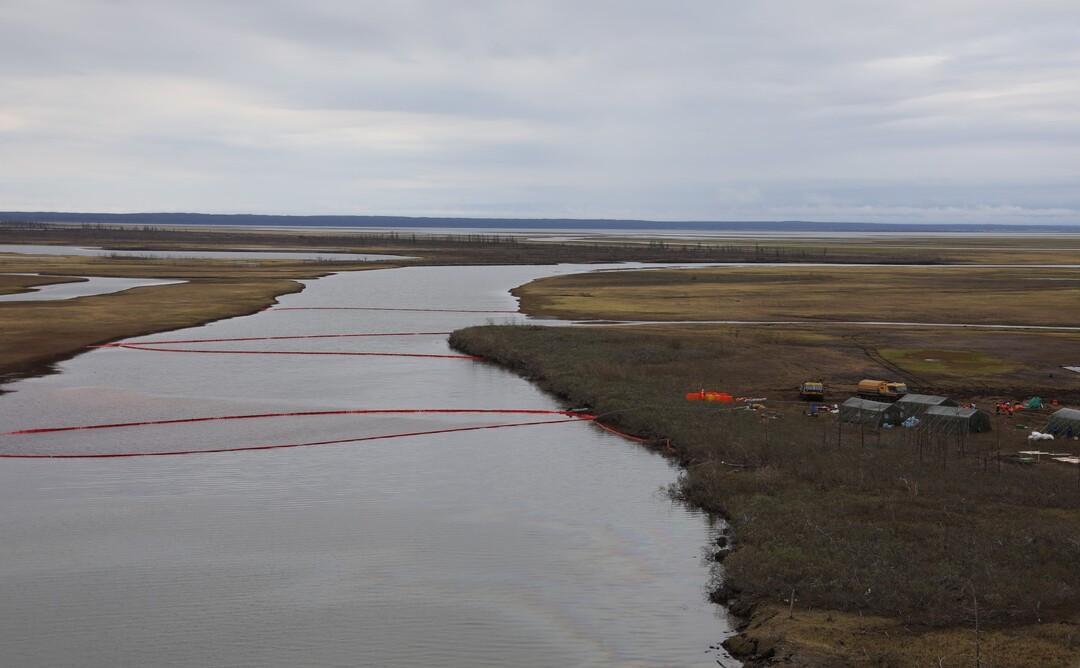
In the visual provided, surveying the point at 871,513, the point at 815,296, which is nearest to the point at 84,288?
the point at 815,296

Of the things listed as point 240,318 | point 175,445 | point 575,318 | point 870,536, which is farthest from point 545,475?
point 240,318

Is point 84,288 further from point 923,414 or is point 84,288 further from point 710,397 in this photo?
point 923,414

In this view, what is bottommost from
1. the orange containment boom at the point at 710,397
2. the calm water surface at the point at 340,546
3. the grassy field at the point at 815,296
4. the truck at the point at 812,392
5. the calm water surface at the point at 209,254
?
the calm water surface at the point at 340,546

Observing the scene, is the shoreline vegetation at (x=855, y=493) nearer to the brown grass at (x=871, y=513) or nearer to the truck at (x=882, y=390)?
the brown grass at (x=871, y=513)

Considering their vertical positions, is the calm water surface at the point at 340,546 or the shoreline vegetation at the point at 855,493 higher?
the shoreline vegetation at the point at 855,493

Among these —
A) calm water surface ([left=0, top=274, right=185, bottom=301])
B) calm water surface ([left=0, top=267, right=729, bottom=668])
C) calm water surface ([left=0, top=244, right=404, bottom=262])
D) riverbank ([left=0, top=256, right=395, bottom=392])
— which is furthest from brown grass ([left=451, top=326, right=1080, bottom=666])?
calm water surface ([left=0, top=244, right=404, bottom=262])

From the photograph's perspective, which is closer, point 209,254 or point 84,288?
point 84,288

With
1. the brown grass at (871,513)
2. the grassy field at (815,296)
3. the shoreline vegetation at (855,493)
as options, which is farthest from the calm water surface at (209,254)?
the brown grass at (871,513)
